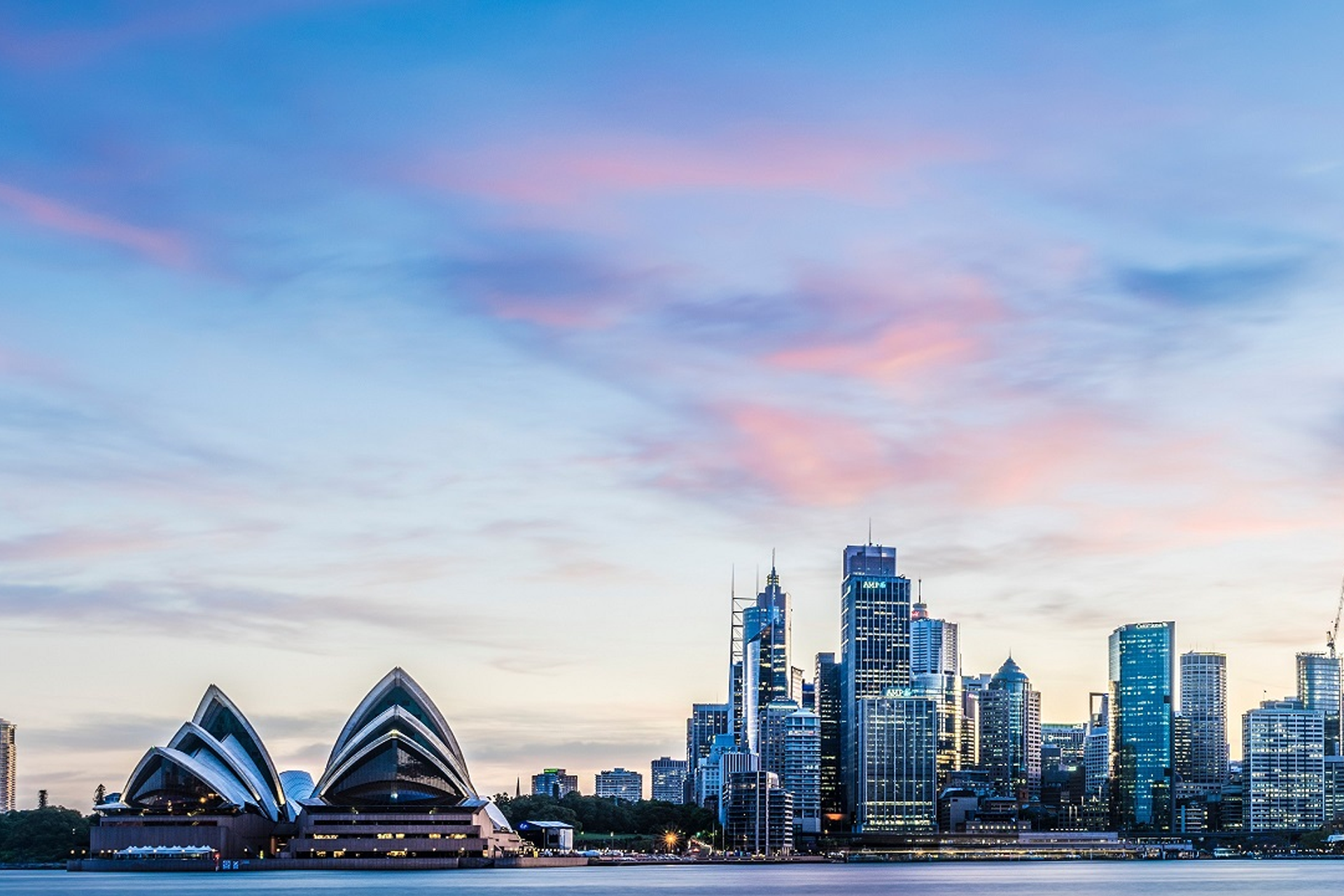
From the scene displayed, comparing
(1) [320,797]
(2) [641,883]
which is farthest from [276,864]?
(2) [641,883]

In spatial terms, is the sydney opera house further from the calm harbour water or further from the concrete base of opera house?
the calm harbour water

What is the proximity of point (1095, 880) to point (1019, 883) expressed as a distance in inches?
608

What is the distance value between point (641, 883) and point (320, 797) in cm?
3171

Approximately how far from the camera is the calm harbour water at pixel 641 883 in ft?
424

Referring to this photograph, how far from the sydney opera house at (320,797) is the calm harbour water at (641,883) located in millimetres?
3298

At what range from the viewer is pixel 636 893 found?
12975 centimetres

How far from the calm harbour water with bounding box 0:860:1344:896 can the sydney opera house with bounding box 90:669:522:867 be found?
10.8 feet

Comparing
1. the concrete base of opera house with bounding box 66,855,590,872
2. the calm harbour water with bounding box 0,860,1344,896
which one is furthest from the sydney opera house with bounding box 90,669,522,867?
the calm harbour water with bounding box 0,860,1344,896

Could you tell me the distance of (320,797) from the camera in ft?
535

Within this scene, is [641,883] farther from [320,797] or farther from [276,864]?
[276,864]

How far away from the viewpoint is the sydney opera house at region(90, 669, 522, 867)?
16012cm

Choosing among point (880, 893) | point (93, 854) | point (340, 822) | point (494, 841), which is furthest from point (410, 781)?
point (880, 893)

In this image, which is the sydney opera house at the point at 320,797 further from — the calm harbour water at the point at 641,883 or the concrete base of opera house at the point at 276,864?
the calm harbour water at the point at 641,883

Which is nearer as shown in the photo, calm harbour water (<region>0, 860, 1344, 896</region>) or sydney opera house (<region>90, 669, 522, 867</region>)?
calm harbour water (<region>0, 860, 1344, 896</region>)
